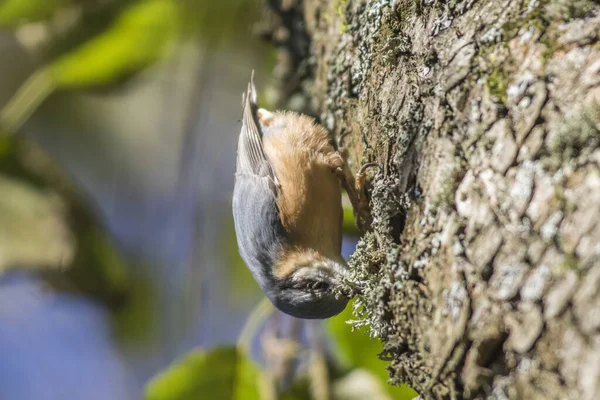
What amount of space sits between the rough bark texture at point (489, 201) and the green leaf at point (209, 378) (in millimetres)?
659

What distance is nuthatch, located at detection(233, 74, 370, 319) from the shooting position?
195 centimetres

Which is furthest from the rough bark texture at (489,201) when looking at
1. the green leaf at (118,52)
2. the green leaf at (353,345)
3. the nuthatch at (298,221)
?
the green leaf at (118,52)

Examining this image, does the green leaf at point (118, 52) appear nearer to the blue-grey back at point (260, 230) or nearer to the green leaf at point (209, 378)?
the blue-grey back at point (260, 230)

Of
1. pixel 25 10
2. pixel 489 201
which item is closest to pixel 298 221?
pixel 489 201

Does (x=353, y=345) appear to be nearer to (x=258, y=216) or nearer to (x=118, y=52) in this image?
(x=258, y=216)

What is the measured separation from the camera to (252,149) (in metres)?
2.28

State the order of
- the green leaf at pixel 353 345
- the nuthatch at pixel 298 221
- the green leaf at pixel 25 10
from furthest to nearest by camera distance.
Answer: the green leaf at pixel 25 10 → the nuthatch at pixel 298 221 → the green leaf at pixel 353 345

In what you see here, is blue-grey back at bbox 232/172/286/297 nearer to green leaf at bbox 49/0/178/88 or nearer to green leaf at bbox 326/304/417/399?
green leaf at bbox 326/304/417/399

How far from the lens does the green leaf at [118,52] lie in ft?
7.73

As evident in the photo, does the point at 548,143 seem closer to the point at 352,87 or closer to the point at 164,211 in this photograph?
the point at 352,87

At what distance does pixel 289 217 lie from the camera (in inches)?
79.7

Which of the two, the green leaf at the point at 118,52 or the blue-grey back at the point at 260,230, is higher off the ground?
the green leaf at the point at 118,52

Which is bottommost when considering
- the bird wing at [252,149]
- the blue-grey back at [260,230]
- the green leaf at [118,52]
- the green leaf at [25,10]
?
the blue-grey back at [260,230]

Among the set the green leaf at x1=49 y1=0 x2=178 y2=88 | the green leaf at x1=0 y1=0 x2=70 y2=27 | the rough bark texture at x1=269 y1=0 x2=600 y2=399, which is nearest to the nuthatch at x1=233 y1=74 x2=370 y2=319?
the rough bark texture at x1=269 y1=0 x2=600 y2=399
